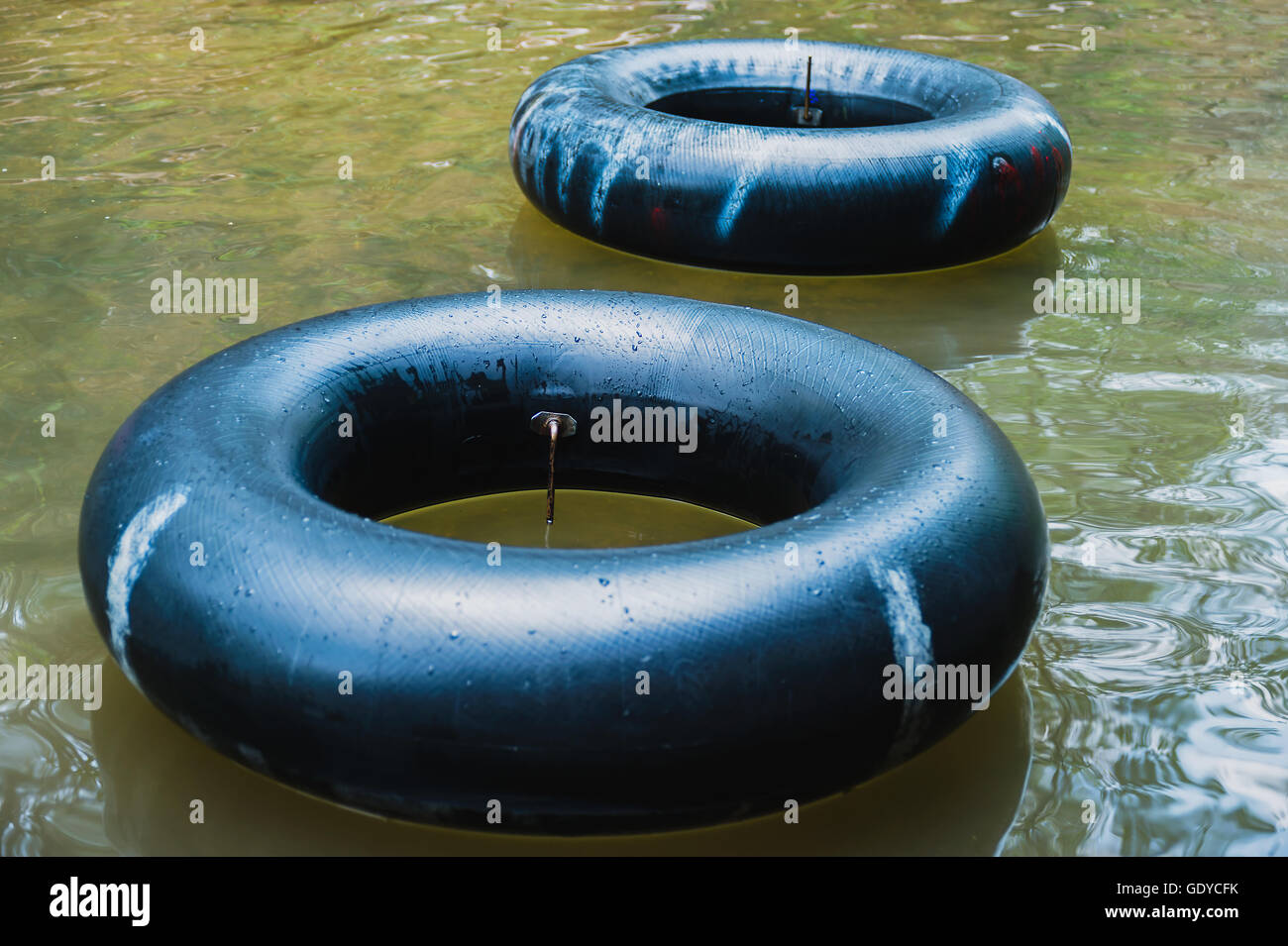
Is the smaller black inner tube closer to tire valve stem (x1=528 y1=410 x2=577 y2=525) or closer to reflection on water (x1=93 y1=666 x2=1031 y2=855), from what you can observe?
tire valve stem (x1=528 y1=410 x2=577 y2=525)

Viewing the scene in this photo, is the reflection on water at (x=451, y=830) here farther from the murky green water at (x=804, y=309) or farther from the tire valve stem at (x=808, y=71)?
the tire valve stem at (x=808, y=71)

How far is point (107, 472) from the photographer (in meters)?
1.75

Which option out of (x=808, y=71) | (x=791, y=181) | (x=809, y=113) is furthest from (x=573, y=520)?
(x=809, y=113)

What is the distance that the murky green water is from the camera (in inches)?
66.1

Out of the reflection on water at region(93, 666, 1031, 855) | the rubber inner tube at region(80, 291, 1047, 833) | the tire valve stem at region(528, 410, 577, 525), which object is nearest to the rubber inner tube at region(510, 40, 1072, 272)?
the tire valve stem at region(528, 410, 577, 525)

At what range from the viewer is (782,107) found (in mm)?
3830

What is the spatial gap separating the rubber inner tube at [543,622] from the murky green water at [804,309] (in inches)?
5.5

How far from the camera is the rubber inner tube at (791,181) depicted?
3.07 m

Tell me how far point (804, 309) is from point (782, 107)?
102cm

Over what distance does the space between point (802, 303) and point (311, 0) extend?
10.9 feet

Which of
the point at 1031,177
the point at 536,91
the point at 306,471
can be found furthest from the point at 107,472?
the point at 1031,177

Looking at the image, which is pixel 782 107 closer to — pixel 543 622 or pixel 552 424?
pixel 552 424

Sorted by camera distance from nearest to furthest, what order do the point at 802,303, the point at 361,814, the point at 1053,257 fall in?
the point at 361,814, the point at 802,303, the point at 1053,257
